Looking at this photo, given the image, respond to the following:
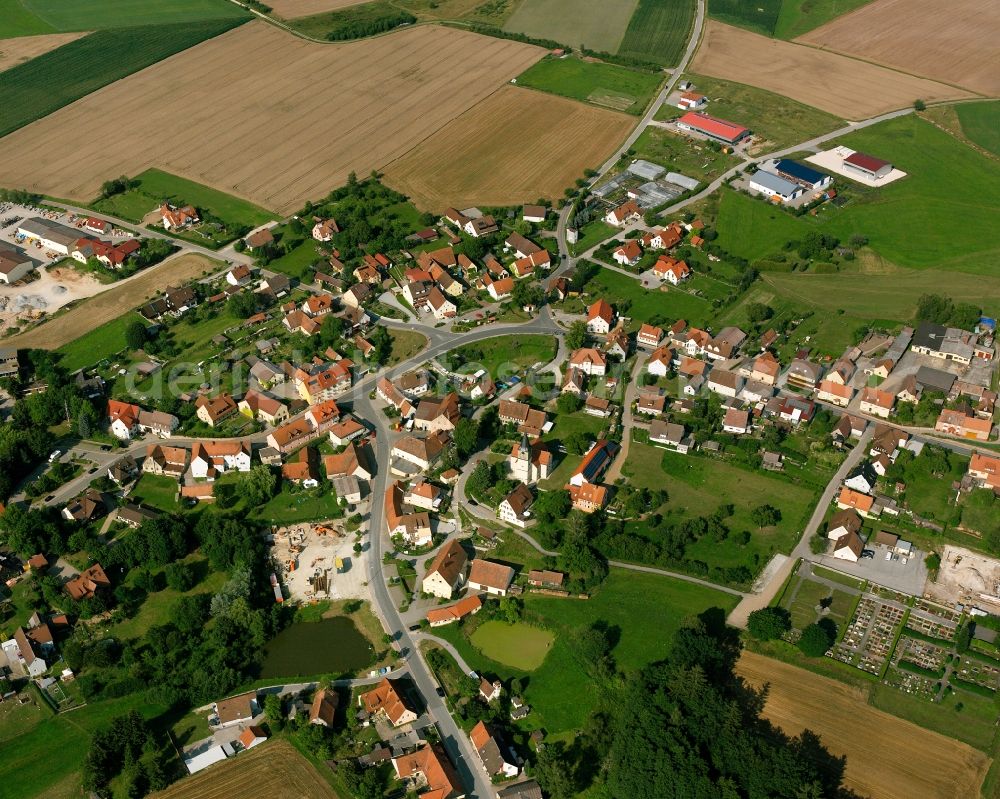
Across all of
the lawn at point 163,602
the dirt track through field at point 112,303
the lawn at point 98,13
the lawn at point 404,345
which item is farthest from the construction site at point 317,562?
the lawn at point 98,13

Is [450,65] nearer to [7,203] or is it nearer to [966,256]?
[7,203]

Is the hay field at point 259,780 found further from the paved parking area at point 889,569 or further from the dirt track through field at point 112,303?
the dirt track through field at point 112,303

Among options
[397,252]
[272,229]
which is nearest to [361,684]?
[397,252]

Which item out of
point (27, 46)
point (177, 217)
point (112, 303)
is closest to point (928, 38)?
point (177, 217)

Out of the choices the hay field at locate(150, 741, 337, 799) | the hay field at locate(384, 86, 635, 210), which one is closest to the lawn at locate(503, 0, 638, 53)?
the hay field at locate(384, 86, 635, 210)

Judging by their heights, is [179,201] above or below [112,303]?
above

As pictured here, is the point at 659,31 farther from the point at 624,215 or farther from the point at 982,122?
the point at 624,215

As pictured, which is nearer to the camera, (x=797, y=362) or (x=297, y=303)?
(x=797, y=362)
